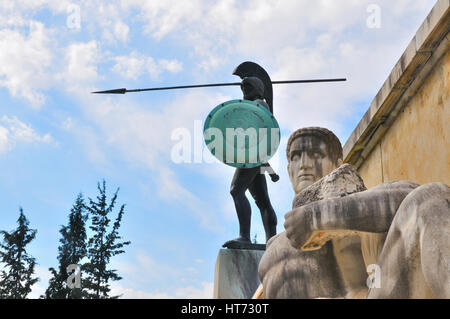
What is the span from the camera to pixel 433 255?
9.13ft

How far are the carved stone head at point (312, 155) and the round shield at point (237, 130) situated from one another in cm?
160

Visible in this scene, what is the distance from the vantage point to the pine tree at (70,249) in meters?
24.0

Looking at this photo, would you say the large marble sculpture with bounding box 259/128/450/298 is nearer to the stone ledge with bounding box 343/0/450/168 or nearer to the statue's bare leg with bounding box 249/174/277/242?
the stone ledge with bounding box 343/0/450/168

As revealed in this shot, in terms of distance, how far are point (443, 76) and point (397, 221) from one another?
3356mm

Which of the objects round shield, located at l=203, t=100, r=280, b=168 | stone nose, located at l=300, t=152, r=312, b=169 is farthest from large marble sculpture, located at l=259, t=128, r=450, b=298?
round shield, located at l=203, t=100, r=280, b=168

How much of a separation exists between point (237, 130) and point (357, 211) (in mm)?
3053

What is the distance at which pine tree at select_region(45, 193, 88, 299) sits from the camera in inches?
944

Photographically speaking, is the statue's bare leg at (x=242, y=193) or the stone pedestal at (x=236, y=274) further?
the statue's bare leg at (x=242, y=193)

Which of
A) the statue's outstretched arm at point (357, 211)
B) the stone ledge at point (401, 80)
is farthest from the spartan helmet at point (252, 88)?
the statue's outstretched arm at point (357, 211)

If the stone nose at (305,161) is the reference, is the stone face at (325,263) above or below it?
below

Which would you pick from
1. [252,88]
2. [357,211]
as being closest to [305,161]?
[357,211]

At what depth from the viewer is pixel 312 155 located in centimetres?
480

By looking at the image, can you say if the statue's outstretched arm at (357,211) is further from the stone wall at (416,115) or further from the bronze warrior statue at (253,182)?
the bronze warrior statue at (253,182)

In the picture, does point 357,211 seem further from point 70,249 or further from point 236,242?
point 70,249
